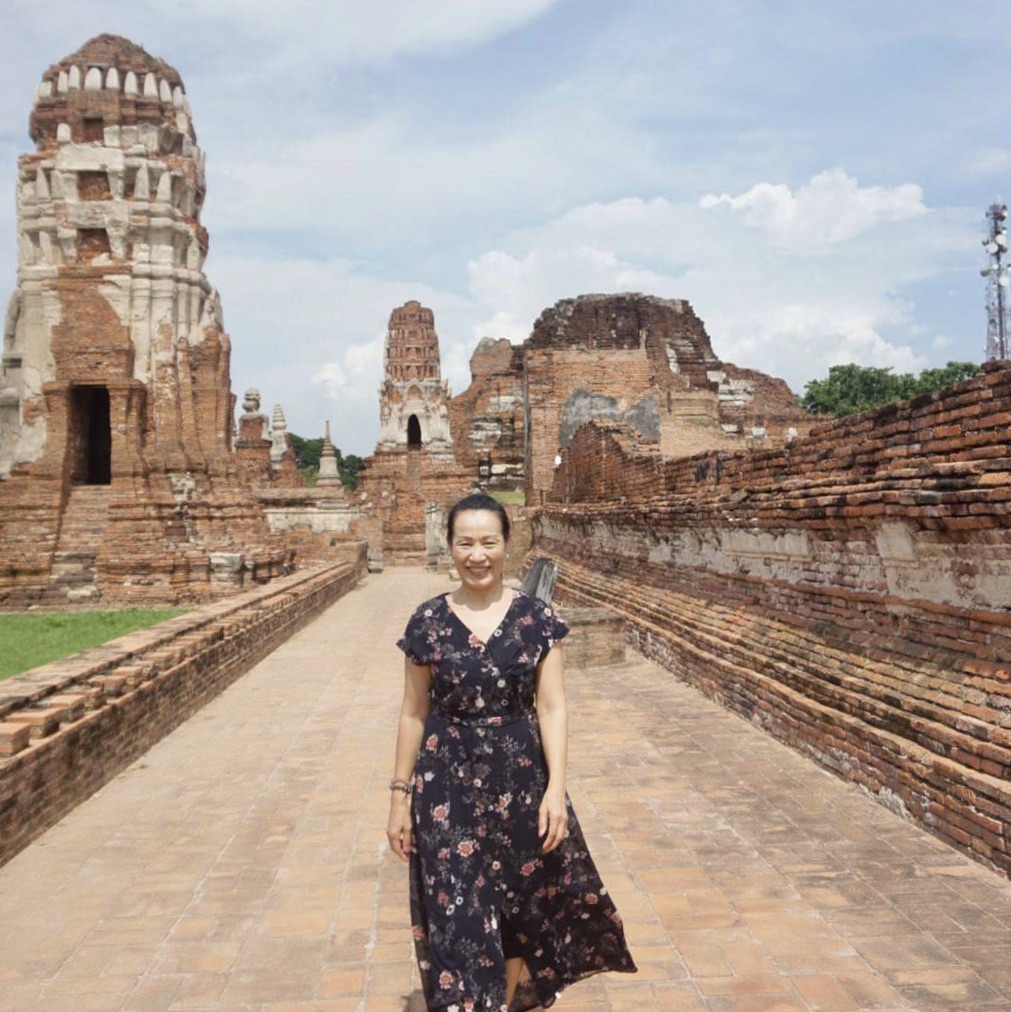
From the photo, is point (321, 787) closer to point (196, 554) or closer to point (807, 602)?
point (807, 602)

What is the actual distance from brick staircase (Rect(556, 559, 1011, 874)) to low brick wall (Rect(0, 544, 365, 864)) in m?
3.72

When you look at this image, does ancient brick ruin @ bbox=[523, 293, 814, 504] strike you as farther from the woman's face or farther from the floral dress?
the floral dress

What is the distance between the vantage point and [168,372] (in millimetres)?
17000

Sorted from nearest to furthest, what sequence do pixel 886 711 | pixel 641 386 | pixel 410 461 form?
pixel 886 711 → pixel 641 386 → pixel 410 461

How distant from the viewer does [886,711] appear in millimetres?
4508

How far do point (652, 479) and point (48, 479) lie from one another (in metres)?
10.7

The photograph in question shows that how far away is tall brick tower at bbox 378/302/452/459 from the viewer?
137 feet

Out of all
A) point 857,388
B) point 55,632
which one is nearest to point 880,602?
point 55,632

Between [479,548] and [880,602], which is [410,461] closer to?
[880,602]

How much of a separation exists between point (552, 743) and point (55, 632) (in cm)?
927

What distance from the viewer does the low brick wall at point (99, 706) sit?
173 inches

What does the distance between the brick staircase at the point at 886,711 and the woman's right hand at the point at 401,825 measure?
2254 mm

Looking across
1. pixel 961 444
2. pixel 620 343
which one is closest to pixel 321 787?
pixel 961 444

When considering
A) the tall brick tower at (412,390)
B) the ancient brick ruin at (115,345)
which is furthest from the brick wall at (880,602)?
the tall brick tower at (412,390)
